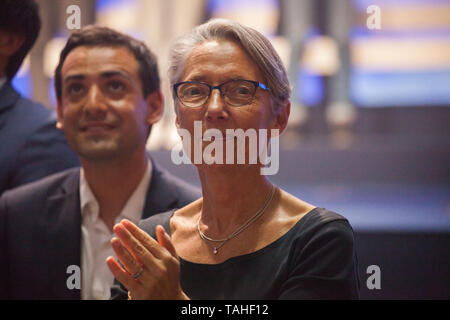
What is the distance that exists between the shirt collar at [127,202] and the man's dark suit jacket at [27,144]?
253 mm

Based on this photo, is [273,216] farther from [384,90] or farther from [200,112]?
[384,90]

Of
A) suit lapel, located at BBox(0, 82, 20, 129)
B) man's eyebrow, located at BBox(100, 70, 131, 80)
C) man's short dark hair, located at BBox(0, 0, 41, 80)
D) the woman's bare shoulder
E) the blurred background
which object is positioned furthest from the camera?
the blurred background

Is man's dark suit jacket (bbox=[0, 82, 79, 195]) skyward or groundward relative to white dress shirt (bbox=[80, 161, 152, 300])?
skyward

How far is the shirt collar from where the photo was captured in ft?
5.22

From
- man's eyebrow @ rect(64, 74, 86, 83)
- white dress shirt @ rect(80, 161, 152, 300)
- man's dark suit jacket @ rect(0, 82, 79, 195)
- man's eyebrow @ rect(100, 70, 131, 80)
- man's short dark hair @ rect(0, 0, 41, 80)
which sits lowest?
white dress shirt @ rect(80, 161, 152, 300)

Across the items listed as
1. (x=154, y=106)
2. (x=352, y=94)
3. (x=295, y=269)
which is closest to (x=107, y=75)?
(x=154, y=106)

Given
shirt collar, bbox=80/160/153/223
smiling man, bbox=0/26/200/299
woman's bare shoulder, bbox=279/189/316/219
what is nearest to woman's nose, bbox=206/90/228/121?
woman's bare shoulder, bbox=279/189/316/219

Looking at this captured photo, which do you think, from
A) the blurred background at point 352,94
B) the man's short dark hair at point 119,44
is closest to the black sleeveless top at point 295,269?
the blurred background at point 352,94

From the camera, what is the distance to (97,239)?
1.62 metres

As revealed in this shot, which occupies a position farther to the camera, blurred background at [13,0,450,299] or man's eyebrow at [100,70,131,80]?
blurred background at [13,0,450,299]

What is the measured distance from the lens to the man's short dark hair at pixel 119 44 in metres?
1.55

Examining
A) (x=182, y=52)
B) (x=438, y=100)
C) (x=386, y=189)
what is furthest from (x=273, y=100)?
(x=438, y=100)

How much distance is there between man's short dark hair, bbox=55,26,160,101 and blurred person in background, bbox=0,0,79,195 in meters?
0.33

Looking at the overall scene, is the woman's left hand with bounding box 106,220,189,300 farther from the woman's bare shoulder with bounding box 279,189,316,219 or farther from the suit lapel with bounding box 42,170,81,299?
the suit lapel with bounding box 42,170,81,299
